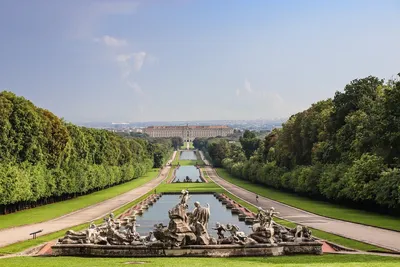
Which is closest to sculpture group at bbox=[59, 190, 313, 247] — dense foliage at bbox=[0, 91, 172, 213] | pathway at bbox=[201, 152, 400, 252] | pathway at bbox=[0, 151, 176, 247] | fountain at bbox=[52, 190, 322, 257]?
fountain at bbox=[52, 190, 322, 257]

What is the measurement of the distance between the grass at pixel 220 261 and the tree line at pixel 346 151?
19.0m

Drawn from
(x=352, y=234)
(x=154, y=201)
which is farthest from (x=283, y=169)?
(x=352, y=234)

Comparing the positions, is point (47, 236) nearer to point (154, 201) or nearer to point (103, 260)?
point (103, 260)

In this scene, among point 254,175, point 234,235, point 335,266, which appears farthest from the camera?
point 254,175

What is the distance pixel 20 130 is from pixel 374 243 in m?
38.9

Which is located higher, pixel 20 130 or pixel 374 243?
pixel 20 130

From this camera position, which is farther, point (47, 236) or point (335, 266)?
point (47, 236)

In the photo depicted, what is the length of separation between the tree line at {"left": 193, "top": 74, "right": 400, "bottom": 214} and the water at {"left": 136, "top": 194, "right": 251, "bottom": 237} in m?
10.3

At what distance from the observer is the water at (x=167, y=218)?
40.7 m

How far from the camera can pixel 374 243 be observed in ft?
90.3

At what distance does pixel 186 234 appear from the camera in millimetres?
24906

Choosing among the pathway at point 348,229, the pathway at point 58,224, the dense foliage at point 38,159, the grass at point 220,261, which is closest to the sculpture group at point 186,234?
the grass at point 220,261

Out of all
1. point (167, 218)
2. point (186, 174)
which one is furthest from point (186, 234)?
point (186, 174)

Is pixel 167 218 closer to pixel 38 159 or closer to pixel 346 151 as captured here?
pixel 38 159
